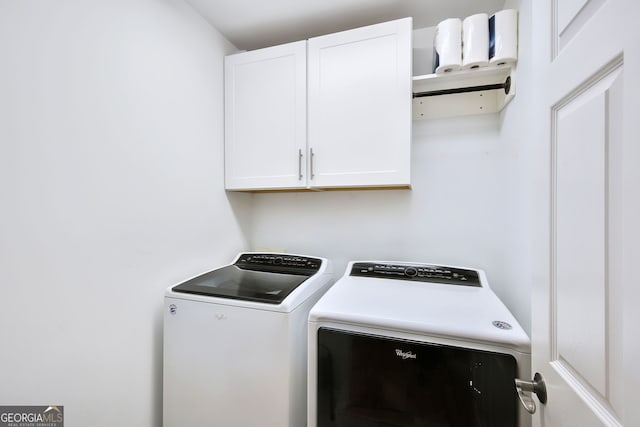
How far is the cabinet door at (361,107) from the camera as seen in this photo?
55.9 inches

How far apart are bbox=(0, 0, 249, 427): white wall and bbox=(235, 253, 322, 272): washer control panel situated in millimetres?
328

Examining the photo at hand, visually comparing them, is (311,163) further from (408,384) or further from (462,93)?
(408,384)

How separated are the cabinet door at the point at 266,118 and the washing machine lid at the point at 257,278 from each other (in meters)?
0.48

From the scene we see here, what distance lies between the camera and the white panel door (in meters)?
0.40

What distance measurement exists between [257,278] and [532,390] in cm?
123

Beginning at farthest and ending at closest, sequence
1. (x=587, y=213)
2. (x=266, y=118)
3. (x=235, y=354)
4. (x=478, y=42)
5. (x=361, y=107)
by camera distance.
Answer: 1. (x=266, y=118)
2. (x=361, y=107)
3. (x=478, y=42)
4. (x=235, y=354)
5. (x=587, y=213)

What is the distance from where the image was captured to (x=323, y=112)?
61.3 inches

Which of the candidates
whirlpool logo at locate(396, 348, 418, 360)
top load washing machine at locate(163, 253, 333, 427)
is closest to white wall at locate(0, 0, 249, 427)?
top load washing machine at locate(163, 253, 333, 427)

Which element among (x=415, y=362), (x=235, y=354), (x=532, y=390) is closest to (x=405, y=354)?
(x=415, y=362)

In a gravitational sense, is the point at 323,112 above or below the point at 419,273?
above

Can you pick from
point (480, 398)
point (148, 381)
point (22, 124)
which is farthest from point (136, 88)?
point (480, 398)

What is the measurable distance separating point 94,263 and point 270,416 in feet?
3.15

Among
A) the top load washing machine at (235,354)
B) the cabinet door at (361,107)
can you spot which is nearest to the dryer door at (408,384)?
the top load washing machine at (235,354)

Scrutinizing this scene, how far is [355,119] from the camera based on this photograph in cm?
150
